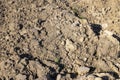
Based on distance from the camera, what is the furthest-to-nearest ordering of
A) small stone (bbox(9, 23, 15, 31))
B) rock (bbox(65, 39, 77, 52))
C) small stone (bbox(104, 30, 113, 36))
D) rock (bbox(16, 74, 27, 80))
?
1. small stone (bbox(9, 23, 15, 31))
2. small stone (bbox(104, 30, 113, 36))
3. rock (bbox(65, 39, 77, 52))
4. rock (bbox(16, 74, 27, 80))

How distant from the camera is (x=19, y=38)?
29.9 ft

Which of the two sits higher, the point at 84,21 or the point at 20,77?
the point at 84,21

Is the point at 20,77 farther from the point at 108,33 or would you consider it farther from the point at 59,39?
the point at 108,33

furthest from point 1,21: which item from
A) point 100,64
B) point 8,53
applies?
point 100,64

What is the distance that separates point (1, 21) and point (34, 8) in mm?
1176

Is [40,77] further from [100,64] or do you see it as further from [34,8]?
[34,8]

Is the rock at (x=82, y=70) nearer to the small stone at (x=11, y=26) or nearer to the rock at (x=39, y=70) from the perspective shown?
the rock at (x=39, y=70)

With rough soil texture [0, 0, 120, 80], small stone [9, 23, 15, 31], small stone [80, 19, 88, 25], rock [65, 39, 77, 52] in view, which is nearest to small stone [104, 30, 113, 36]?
rough soil texture [0, 0, 120, 80]

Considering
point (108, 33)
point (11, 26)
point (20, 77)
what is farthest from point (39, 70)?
point (108, 33)

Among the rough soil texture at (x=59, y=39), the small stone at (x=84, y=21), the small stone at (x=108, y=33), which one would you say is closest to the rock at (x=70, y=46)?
the rough soil texture at (x=59, y=39)

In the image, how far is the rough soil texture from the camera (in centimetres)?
810

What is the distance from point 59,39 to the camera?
29.6ft

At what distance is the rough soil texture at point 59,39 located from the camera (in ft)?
26.6

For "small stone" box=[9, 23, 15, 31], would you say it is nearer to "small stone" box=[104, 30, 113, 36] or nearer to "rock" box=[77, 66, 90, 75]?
"rock" box=[77, 66, 90, 75]
